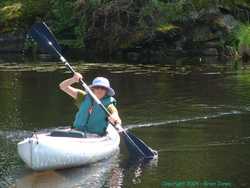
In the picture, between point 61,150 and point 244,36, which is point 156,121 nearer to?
point 61,150

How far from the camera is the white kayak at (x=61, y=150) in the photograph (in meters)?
9.54

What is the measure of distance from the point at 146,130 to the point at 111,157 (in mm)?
2341

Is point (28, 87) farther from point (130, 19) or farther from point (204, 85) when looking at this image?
point (130, 19)

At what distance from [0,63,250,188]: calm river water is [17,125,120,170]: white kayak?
0.17 metres

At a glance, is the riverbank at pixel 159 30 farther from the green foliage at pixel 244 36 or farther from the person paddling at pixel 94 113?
the person paddling at pixel 94 113

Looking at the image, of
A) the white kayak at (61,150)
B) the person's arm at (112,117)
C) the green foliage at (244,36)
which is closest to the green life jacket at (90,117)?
the person's arm at (112,117)

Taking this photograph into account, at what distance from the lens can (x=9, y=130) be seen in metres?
13.1

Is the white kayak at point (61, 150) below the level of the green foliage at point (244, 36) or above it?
below

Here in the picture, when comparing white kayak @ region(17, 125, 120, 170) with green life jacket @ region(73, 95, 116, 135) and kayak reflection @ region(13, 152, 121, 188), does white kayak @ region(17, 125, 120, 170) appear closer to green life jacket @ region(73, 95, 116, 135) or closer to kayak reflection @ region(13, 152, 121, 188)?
kayak reflection @ region(13, 152, 121, 188)

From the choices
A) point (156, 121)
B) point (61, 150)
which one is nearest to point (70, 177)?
point (61, 150)

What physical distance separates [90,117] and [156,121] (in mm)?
3633

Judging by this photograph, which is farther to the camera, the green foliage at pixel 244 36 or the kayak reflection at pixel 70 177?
the green foliage at pixel 244 36

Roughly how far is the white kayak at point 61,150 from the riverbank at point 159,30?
1977 centimetres

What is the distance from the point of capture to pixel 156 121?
14.2 m
